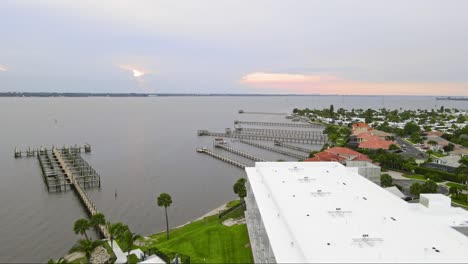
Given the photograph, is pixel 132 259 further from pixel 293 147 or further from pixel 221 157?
pixel 293 147

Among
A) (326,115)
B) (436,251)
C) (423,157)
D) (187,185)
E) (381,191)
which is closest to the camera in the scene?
(436,251)

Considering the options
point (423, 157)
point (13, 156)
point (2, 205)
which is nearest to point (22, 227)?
point (2, 205)

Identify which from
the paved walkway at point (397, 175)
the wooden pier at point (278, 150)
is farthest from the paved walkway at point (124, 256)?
the wooden pier at point (278, 150)

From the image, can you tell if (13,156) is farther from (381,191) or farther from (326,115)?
(326,115)

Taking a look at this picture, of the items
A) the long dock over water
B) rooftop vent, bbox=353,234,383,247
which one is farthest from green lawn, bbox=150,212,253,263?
A: the long dock over water

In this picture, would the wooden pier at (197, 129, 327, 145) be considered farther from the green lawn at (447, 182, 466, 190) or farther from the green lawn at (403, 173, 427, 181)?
the green lawn at (447, 182, 466, 190)
